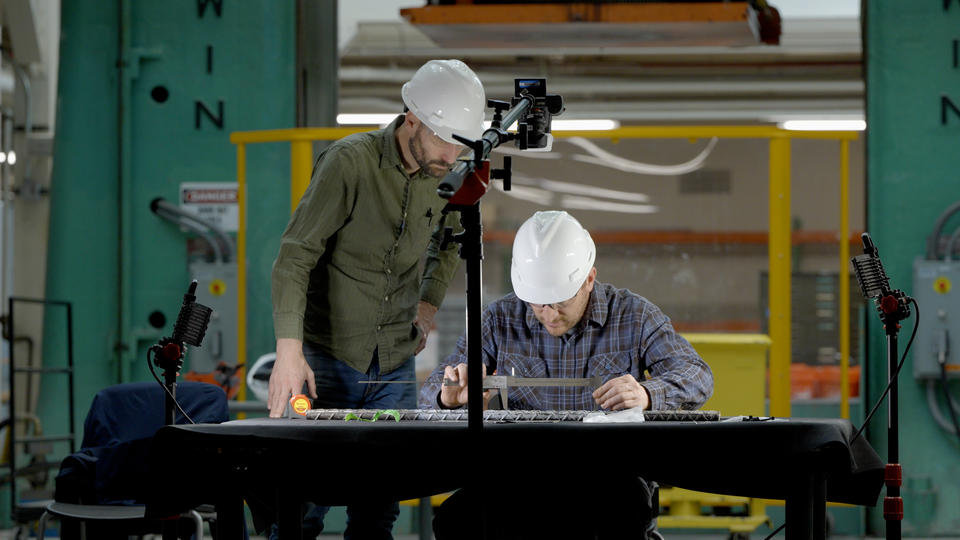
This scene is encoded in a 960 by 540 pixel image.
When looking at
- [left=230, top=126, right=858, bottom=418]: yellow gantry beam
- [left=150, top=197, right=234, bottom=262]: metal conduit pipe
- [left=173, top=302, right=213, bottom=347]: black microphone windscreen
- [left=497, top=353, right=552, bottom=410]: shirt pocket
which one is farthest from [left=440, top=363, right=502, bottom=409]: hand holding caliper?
[left=150, top=197, right=234, bottom=262]: metal conduit pipe

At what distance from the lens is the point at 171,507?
9.04 ft

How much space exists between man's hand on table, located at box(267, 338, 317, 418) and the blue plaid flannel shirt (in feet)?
1.10

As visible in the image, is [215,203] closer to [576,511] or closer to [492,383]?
[492,383]

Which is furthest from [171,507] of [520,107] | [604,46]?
[604,46]

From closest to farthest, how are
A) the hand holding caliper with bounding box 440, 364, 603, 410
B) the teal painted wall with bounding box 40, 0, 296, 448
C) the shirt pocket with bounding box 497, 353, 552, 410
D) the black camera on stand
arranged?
the black camera on stand, the hand holding caliper with bounding box 440, 364, 603, 410, the shirt pocket with bounding box 497, 353, 552, 410, the teal painted wall with bounding box 40, 0, 296, 448

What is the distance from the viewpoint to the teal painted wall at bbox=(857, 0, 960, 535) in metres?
5.99

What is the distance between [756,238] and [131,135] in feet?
10.4

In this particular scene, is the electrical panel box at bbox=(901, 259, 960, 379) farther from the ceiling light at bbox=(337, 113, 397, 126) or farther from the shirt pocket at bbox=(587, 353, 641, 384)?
the shirt pocket at bbox=(587, 353, 641, 384)

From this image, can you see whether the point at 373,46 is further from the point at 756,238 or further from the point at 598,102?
the point at 756,238

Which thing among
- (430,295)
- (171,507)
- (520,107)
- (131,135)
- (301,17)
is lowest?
(171,507)

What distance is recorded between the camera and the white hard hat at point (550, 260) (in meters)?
3.35

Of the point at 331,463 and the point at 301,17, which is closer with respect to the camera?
the point at 331,463

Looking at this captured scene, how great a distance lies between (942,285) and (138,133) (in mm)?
4031

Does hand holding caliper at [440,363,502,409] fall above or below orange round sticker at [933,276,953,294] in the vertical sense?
below
